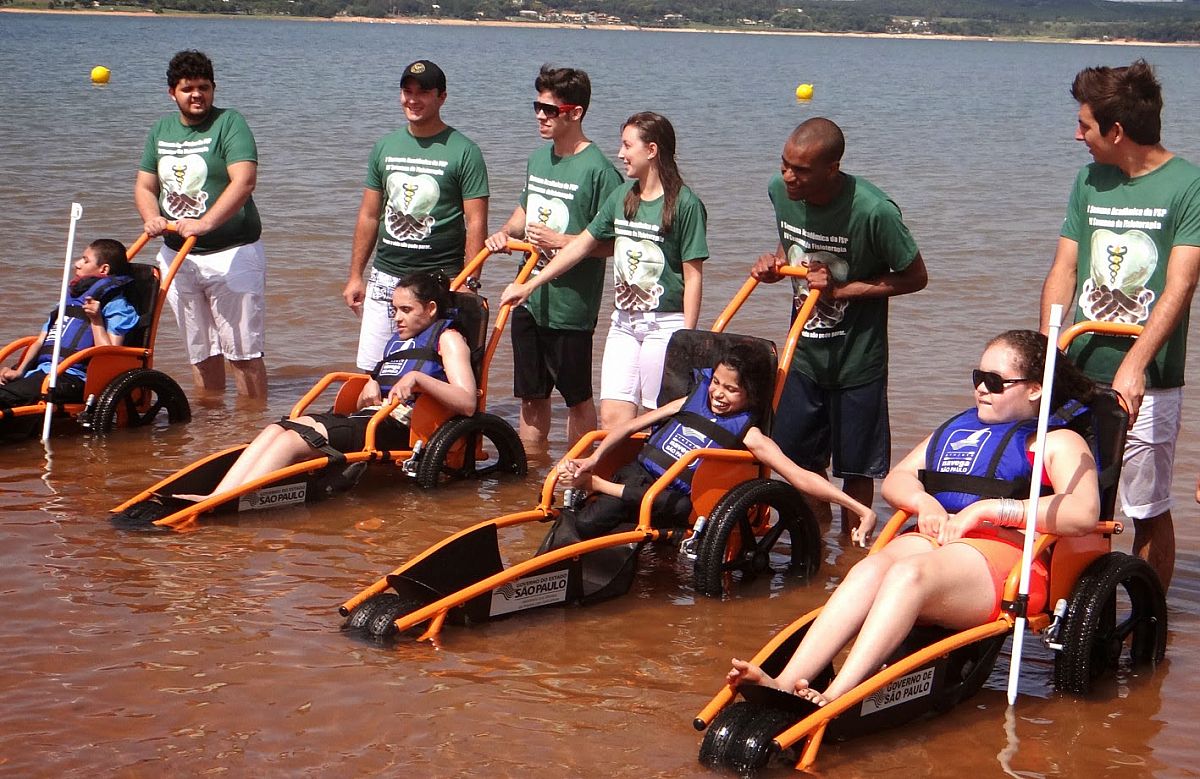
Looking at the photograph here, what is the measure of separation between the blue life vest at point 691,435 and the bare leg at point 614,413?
0.68 metres

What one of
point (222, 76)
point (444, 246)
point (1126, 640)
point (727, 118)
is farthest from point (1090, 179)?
point (222, 76)

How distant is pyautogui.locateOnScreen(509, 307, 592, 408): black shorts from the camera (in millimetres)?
7551

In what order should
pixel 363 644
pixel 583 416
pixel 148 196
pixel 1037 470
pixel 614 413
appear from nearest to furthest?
pixel 1037 470
pixel 363 644
pixel 614 413
pixel 583 416
pixel 148 196

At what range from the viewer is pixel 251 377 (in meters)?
8.88

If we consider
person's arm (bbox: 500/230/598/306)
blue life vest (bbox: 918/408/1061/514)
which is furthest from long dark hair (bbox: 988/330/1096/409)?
person's arm (bbox: 500/230/598/306)

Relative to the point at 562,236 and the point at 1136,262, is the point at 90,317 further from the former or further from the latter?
the point at 1136,262

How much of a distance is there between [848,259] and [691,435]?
96 cm

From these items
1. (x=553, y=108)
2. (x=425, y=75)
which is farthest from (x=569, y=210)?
(x=425, y=75)

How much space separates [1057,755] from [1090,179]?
6.81 ft

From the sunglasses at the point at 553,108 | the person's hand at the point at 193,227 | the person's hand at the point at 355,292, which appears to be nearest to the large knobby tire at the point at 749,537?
the sunglasses at the point at 553,108

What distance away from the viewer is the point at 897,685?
4539 mm

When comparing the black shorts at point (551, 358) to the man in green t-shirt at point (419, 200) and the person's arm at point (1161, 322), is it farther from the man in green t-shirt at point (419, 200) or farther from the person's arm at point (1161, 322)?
the person's arm at point (1161, 322)

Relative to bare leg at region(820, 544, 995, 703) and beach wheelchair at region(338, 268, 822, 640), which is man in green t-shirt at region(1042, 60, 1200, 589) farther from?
beach wheelchair at region(338, 268, 822, 640)

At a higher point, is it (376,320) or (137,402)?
(376,320)
